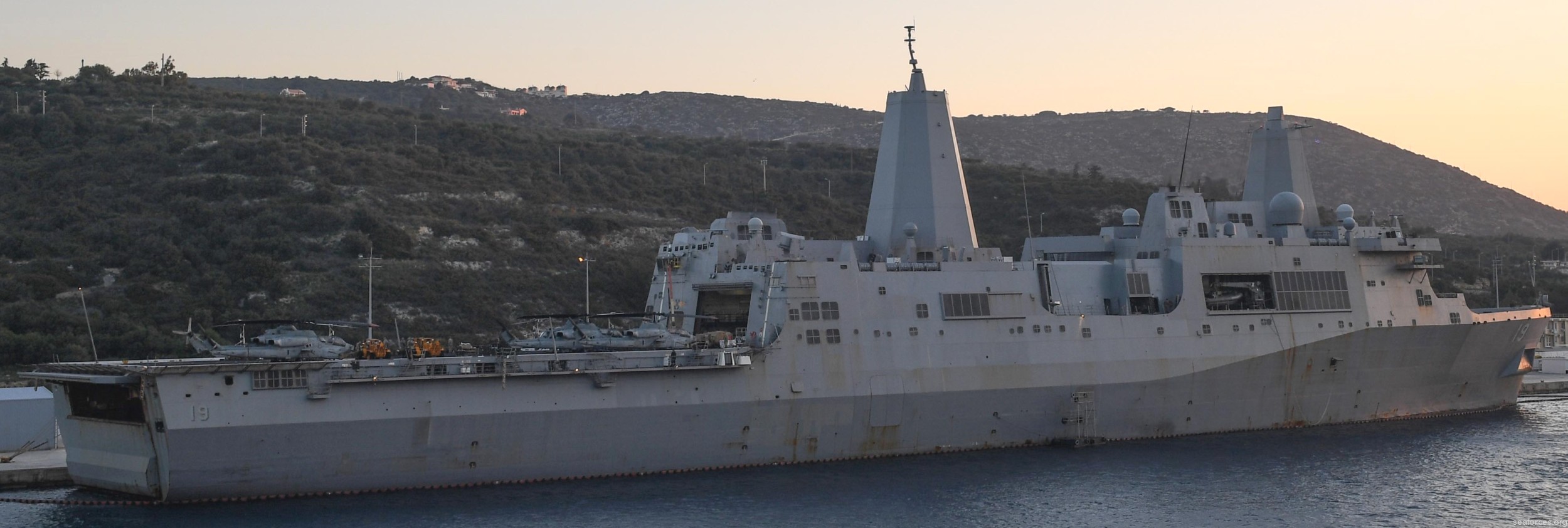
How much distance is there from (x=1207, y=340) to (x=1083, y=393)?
3381 millimetres

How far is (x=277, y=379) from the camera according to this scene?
81.4 ft

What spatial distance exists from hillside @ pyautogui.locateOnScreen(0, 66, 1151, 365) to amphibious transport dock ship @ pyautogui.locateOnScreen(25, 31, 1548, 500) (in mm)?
19285

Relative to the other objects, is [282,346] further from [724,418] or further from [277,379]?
[724,418]

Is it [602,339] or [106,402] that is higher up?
[602,339]

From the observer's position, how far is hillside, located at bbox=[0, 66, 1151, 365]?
48.8 meters

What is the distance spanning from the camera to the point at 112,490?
2581cm

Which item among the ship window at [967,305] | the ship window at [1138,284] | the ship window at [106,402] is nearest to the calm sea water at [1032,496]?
the ship window at [106,402]

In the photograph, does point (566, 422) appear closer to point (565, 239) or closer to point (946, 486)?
point (946, 486)

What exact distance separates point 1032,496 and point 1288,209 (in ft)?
41.0

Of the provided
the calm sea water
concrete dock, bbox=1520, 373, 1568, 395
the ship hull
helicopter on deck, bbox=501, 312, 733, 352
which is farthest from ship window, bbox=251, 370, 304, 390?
concrete dock, bbox=1520, 373, 1568, 395

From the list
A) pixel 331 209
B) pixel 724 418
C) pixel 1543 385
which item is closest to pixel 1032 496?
pixel 724 418

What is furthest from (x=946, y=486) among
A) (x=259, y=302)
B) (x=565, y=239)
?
(x=565, y=239)

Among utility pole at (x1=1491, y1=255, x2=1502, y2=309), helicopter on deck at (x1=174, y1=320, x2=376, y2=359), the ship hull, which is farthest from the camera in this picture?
utility pole at (x1=1491, y1=255, x2=1502, y2=309)

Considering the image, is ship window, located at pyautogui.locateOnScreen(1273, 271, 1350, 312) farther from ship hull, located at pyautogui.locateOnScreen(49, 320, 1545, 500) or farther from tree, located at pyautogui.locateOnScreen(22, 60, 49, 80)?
tree, located at pyautogui.locateOnScreen(22, 60, 49, 80)
